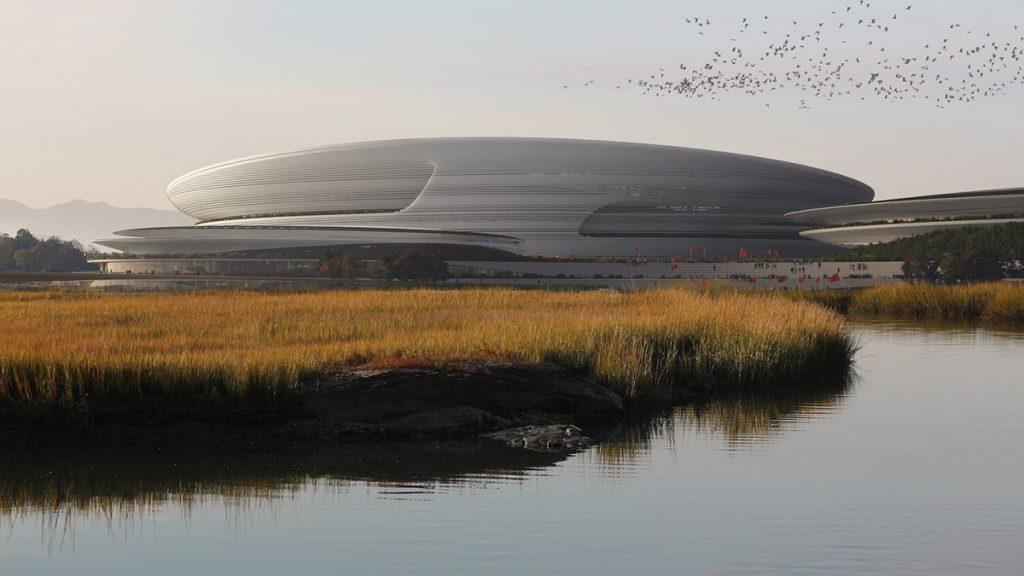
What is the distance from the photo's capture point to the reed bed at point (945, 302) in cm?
3588

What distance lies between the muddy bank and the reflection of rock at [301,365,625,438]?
1cm

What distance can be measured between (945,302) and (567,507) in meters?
30.3

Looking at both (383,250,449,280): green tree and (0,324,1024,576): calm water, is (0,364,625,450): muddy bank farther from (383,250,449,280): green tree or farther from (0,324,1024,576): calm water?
(383,250,449,280): green tree

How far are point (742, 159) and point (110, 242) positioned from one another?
44.7 meters

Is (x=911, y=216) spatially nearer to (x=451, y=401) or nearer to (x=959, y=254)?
(x=959, y=254)

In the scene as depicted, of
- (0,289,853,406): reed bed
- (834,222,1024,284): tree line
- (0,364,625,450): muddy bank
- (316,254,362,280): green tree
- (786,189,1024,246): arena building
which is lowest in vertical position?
(0,364,625,450): muddy bank

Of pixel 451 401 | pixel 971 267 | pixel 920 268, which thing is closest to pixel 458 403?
pixel 451 401

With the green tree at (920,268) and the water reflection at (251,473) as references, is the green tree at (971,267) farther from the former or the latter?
the water reflection at (251,473)

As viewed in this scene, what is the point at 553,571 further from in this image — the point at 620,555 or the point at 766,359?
the point at 766,359

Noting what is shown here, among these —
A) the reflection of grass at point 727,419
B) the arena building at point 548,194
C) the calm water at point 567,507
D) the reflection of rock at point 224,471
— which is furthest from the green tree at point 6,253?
the calm water at point 567,507

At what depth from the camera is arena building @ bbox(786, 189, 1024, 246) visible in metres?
73.3

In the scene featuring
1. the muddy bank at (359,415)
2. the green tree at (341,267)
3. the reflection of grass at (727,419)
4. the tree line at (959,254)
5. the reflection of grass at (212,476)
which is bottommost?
the reflection of grass at (212,476)

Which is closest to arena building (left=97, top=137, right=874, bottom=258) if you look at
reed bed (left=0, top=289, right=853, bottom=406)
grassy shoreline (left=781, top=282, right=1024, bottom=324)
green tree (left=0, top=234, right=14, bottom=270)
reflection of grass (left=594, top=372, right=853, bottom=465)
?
green tree (left=0, top=234, right=14, bottom=270)

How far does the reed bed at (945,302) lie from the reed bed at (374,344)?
11.1 m
